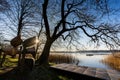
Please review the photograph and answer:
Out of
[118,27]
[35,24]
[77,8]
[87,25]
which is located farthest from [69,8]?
[35,24]

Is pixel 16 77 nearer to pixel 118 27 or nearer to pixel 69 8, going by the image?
pixel 69 8

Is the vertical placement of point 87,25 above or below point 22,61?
above

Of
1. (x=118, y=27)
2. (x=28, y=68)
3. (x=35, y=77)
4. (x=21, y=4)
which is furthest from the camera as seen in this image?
(x=21, y=4)

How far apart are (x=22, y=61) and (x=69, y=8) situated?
5986mm

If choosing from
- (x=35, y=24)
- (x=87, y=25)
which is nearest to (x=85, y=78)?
(x=87, y=25)

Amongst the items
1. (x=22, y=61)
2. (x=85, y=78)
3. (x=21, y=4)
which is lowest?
(x=85, y=78)

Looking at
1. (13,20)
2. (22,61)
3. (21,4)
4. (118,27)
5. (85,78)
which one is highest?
(21,4)

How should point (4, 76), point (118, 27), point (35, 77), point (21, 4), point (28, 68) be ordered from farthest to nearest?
point (21, 4) < point (118, 27) < point (28, 68) < point (35, 77) < point (4, 76)

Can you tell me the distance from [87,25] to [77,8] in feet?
4.75

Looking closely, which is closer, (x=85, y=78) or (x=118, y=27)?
(x=85, y=78)

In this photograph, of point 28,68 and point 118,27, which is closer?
point 28,68

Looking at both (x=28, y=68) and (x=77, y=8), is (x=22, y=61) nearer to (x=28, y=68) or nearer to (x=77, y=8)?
(x=28, y=68)

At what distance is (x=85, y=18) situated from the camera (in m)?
12.7

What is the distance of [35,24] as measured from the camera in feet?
67.9
